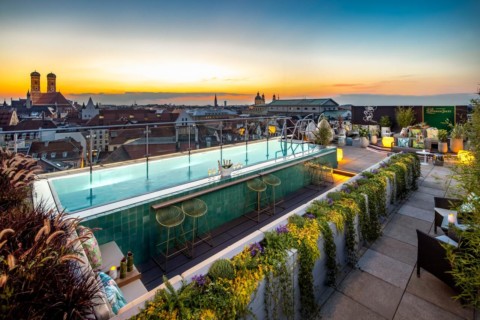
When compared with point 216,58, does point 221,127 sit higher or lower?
lower

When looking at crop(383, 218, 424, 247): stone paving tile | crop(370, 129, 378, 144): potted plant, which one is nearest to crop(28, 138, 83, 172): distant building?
crop(383, 218, 424, 247): stone paving tile

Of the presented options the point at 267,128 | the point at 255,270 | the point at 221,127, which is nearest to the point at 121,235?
the point at 255,270

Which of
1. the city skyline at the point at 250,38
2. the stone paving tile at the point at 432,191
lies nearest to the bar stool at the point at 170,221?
the stone paving tile at the point at 432,191

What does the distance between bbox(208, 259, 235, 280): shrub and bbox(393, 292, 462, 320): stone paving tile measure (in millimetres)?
1980

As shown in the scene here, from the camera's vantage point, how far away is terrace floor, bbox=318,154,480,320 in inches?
99.8

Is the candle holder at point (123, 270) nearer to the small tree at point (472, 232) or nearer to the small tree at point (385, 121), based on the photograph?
the small tree at point (472, 232)

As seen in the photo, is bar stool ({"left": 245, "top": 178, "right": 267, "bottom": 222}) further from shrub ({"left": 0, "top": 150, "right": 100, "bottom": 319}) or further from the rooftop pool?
shrub ({"left": 0, "top": 150, "right": 100, "bottom": 319})

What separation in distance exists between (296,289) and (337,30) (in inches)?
509

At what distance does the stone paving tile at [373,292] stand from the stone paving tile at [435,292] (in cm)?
23

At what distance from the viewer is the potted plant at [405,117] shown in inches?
526

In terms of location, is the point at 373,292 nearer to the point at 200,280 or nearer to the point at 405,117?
the point at 200,280

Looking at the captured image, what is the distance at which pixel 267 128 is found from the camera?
8.35m

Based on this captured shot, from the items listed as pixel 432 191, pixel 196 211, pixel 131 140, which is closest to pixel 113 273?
pixel 196 211

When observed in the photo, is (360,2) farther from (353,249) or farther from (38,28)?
(38,28)
